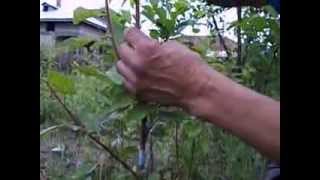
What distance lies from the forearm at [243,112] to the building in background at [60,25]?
219mm

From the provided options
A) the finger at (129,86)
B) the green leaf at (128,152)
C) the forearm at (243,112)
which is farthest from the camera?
the green leaf at (128,152)

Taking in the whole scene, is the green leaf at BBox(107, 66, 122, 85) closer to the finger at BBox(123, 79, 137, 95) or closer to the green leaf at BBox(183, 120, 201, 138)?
the finger at BBox(123, 79, 137, 95)

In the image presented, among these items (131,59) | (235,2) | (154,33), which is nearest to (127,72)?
(131,59)

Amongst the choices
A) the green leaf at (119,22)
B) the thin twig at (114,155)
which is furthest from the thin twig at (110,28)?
the thin twig at (114,155)

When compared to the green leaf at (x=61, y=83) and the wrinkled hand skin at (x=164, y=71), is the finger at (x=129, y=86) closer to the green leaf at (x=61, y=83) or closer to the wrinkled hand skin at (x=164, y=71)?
the wrinkled hand skin at (x=164, y=71)

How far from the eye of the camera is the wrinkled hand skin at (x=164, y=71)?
0.63m

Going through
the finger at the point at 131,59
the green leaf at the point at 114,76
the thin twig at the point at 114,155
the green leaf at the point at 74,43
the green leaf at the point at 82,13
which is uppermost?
the green leaf at the point at 82,13

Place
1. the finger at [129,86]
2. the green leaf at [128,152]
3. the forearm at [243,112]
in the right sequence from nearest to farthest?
the forearm at [243,112]
the finger at [129,86]
the green leaf at [128,152]

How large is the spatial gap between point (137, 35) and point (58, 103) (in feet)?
0.53

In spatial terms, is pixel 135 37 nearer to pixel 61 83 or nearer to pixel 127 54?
pixel 127 54

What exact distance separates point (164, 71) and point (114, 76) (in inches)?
4.3
